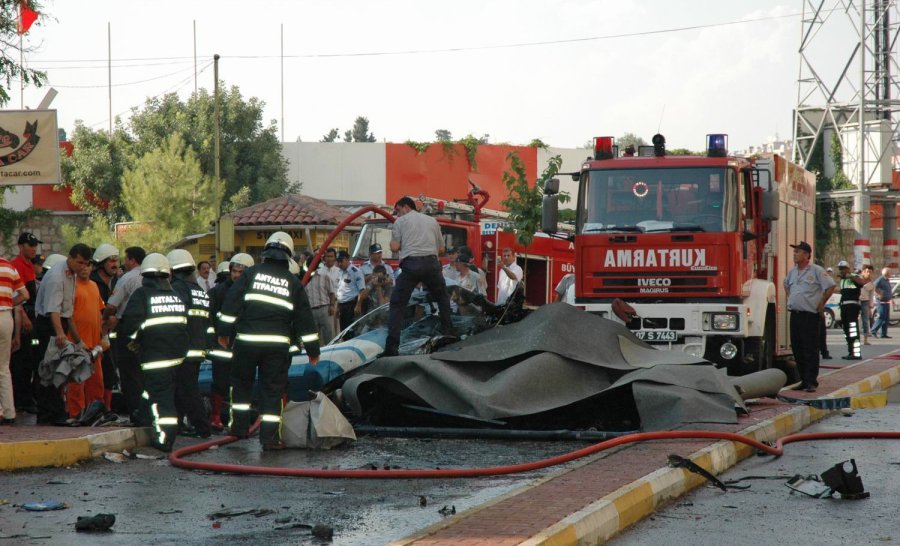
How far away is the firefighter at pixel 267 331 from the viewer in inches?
364

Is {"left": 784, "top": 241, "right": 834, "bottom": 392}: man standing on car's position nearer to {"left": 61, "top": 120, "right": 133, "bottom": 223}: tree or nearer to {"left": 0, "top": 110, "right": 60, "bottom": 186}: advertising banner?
{"left": 0, "top": 110, "right": 60, "bottom": 186}: advertising banner

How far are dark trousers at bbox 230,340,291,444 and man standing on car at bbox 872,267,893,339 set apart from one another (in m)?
23.7

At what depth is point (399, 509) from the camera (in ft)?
21.9

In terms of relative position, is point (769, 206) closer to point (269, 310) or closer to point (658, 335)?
point (658, 335)

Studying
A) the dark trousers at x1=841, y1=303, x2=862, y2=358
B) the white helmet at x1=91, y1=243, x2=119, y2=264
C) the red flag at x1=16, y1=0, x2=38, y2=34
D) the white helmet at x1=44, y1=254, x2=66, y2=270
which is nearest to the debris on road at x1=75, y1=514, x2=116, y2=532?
the white helmet at x1=44, y1=254, x2=66, y2=270

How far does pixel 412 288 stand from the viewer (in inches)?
462

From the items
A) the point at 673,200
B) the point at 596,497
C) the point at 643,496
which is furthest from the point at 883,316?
the point at 596,497

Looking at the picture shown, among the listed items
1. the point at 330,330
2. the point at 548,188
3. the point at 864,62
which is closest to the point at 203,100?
the point at 864,62

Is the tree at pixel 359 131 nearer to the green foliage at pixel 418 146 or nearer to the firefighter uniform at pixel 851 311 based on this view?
the green foliage at pixel 418 146

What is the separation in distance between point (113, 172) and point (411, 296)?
3910cm

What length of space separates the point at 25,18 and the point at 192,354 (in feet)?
29.7

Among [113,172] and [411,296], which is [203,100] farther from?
[411,296]

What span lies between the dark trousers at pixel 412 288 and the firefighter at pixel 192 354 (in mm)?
1939

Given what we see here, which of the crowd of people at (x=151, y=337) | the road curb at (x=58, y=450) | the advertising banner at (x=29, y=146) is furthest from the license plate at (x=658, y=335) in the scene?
the advertising banner at (x=29, y=146)
